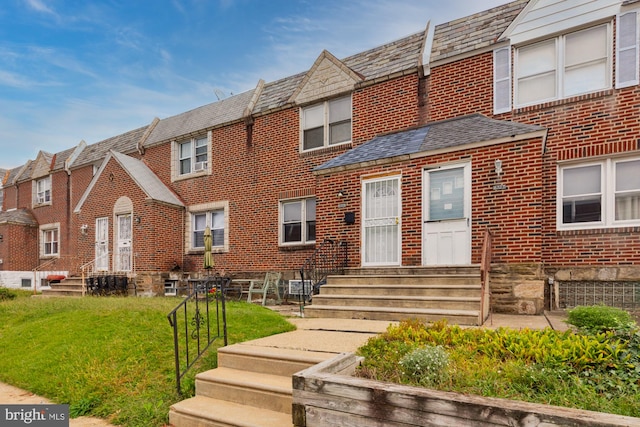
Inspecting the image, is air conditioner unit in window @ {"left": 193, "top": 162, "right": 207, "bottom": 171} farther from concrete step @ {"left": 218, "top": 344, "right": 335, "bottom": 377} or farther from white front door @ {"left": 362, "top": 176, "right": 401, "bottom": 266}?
concrete step @ {"left": 218, "top": 344, "right": 335, "bottom": 377}

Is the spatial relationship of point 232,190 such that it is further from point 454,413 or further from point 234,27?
point 454,413

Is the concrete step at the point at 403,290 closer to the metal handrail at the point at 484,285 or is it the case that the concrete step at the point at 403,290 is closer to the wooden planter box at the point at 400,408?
the metal handrail at the point at 484,285

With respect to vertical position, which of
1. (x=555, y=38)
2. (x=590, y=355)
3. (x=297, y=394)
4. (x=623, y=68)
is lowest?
(x=297, y=394)

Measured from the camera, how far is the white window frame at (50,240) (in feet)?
69.2

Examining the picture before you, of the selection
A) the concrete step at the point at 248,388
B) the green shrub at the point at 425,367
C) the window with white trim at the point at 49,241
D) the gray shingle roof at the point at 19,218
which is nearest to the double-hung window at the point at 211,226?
the concrete step at the point at 248,388

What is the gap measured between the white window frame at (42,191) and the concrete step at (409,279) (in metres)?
20.3

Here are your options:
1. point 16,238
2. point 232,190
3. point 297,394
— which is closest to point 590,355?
point 297,394

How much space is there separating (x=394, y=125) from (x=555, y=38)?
4.33 metres

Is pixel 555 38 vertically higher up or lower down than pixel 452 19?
lower down

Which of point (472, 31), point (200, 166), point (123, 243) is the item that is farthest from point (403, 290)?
point (123, 243)

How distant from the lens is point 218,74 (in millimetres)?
16609

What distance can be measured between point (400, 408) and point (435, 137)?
7722mm

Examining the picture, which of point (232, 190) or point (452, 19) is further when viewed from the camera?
point (232, 190)

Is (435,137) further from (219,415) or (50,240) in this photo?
(50,240)
